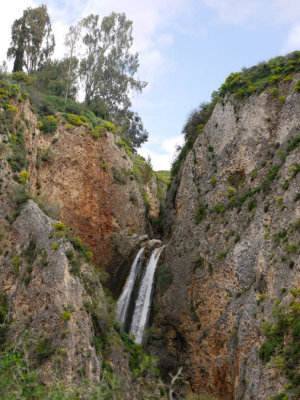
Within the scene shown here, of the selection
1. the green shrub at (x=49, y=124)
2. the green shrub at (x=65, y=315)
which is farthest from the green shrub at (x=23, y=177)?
the green shrub at (x=65, y=315)

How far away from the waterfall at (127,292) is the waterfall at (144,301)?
2.94ft

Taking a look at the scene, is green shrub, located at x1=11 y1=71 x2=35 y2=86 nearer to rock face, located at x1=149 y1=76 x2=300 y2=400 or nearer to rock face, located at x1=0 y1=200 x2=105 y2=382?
rock face, located at x1=149 y1=76 x2=300 y2=400

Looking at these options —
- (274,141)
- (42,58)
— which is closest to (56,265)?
(274,141)

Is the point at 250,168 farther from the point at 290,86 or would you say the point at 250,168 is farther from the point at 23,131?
the point at 23,131

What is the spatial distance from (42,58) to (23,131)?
19512 mm

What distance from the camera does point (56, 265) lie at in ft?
88.3

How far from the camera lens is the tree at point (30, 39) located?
51.5 m

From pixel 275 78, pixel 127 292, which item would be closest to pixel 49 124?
pixel 127 292

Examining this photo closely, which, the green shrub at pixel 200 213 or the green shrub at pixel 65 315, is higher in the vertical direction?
the green shrub at pixel 200 213

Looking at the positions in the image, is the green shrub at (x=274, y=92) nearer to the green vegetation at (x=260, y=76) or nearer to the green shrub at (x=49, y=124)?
the green vegetation at (x=260, y=76)

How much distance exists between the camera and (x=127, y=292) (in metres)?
37.0

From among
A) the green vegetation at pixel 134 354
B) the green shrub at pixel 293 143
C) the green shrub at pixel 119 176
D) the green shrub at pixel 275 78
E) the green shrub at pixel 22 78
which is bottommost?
the green vegetation at pixel 134 354

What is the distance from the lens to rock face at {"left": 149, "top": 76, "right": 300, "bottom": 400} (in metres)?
24.3

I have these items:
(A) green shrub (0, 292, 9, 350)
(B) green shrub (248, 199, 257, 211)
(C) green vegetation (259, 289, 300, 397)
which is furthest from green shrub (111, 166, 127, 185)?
(C) green vegetation (259, 289, 300, 397)
